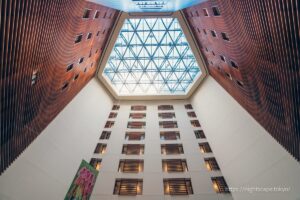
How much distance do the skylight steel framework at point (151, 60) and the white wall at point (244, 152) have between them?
7325mm

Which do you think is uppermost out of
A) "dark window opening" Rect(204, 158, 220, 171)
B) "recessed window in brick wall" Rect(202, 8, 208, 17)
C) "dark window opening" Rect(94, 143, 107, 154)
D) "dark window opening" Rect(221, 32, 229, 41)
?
"recessed window in brick wall" Rect(202, 8, 208, 17)

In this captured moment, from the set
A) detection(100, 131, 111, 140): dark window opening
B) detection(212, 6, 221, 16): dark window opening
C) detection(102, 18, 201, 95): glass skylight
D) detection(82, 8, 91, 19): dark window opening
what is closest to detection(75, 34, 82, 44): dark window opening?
detection(82, 8, 91, 19): dark window opening

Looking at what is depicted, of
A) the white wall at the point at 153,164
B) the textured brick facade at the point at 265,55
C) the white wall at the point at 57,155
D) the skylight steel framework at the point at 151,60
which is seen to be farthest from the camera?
the skylight steel framework at the point at 151,60

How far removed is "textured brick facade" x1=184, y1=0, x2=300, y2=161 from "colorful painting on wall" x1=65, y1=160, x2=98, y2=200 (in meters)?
14.3

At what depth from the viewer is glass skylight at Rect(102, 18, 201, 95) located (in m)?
28.5

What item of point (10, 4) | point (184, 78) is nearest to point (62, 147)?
point (10, 4)

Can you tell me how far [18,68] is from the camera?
399 inches

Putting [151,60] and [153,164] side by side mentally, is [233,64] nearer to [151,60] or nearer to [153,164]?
[153,164]

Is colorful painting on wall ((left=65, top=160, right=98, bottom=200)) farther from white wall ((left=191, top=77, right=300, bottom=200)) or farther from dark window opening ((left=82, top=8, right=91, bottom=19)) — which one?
white wall ((left=191, top=77, right=300, bottom=200))

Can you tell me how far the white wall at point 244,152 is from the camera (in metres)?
13.9

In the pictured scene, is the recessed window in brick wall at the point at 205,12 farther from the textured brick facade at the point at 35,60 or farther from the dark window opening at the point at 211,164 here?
the dark window opening at the point at 211,164

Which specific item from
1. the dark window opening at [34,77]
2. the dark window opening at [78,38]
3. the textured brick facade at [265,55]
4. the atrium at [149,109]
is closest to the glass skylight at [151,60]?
the atrium at [149,109]

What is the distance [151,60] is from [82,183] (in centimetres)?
2277

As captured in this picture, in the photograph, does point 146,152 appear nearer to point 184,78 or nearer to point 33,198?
point 33,198
